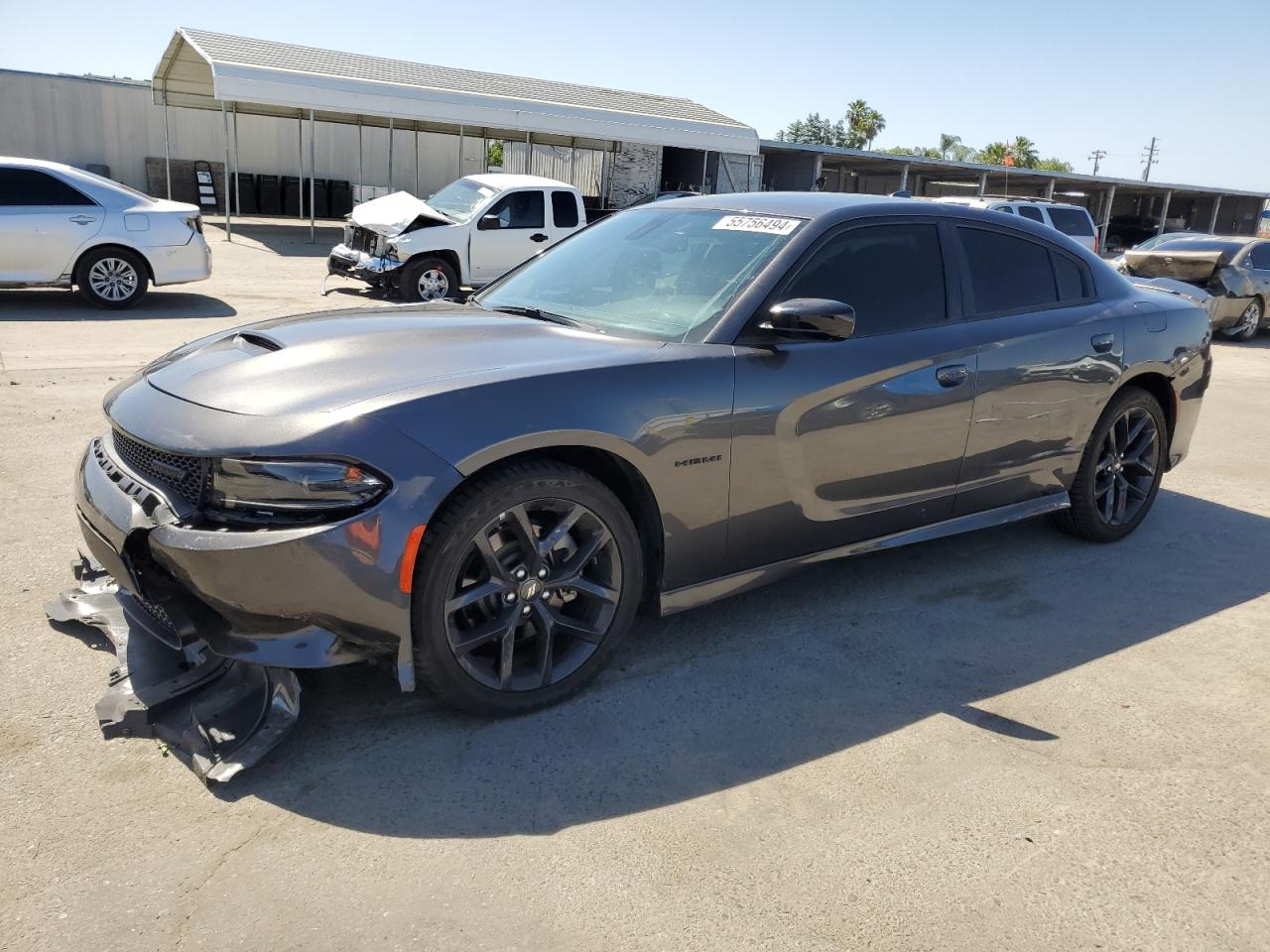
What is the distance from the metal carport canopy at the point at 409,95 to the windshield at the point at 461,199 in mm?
8388

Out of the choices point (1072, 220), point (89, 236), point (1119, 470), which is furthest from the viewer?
point (1072, 220)

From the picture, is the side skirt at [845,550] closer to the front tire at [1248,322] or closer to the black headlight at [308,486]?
the black headlight at [308,486]

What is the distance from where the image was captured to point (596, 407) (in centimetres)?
310

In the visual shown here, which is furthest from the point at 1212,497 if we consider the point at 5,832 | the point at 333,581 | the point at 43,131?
the point at 43,131

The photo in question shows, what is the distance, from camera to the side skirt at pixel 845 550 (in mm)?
3453

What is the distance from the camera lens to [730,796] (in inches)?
111

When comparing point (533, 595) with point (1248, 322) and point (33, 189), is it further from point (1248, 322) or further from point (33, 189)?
point (1248, 322)

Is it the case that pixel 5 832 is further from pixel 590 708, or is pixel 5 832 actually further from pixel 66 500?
pixel 66 500

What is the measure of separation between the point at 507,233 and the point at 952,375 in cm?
1099

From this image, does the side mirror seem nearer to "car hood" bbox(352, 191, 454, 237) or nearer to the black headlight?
the black headlight

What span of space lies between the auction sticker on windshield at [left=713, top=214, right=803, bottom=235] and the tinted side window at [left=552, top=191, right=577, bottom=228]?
36.4 feet

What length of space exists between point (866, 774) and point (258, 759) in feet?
5.73

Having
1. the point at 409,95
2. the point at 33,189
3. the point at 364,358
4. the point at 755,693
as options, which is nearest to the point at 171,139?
the point at 409,95

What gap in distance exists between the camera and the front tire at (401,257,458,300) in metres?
13.3
